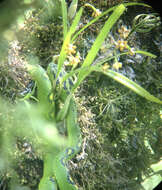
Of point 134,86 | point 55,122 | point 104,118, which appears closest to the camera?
point 134,86

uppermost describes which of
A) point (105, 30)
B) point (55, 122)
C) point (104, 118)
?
point (105, 30)

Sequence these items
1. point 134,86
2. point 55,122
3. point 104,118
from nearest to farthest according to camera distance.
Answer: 1. point 134,86
2. point 55,122
3. point 104,118

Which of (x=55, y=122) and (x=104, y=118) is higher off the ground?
(x=55, y=122)

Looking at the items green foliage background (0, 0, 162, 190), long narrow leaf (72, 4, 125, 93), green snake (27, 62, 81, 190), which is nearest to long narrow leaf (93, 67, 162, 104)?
long narrow leaf (72, 4, 125, 93)

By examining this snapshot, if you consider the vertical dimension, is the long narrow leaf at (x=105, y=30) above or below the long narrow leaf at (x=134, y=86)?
above

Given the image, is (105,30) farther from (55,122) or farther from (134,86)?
(55,122)

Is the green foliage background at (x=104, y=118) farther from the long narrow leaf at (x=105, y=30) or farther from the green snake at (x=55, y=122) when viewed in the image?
the long narrow leaf at (x=105, y=30)

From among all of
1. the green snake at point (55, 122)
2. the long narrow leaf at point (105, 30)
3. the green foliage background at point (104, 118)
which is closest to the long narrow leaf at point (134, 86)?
the long narrow leaf at point (105, 30)

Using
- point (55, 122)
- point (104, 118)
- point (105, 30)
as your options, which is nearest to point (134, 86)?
point (105, 30)

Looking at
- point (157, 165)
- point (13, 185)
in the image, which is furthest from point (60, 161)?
point (157, 165)
